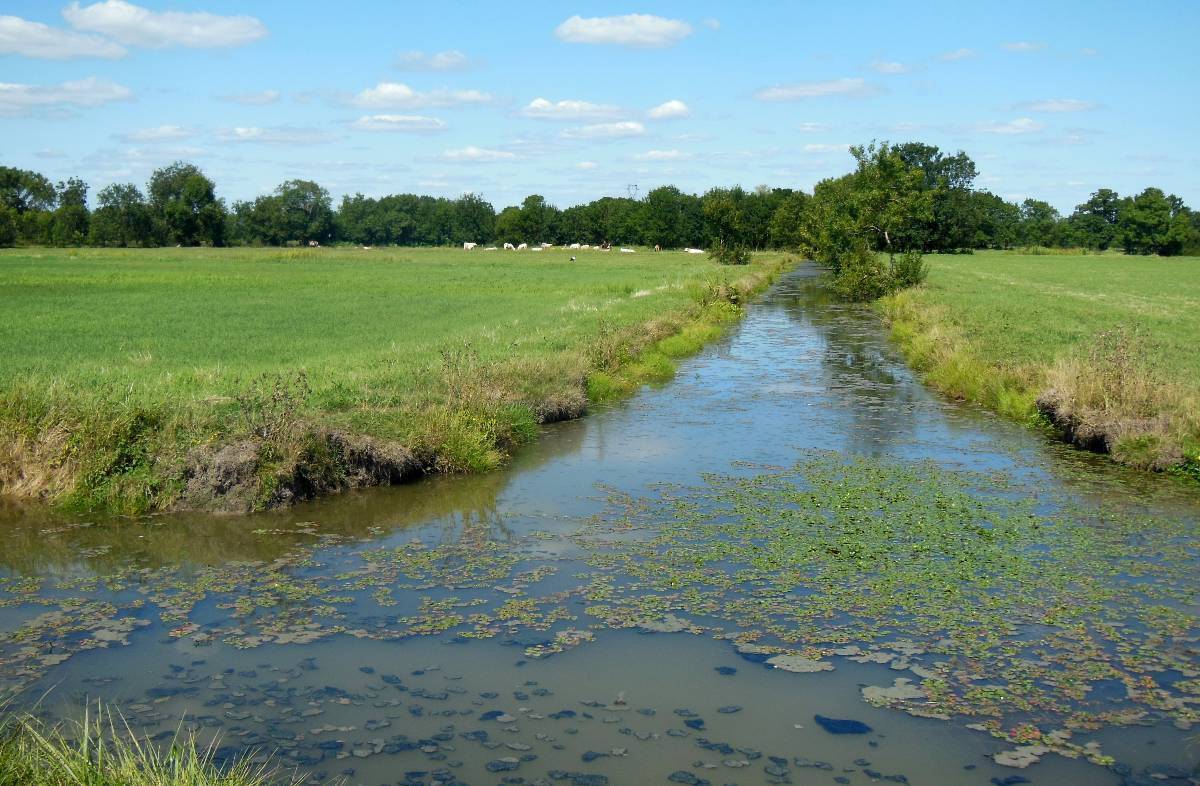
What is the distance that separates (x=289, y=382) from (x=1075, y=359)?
1160 centimetres

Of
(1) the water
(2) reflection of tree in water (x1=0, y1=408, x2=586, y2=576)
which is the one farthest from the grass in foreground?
(2) reflection of tree in water (x1=0, y1=408, x2=586, y2=576)

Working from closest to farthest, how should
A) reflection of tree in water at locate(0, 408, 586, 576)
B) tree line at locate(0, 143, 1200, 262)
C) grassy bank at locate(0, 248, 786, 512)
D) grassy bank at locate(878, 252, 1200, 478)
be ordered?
reflection of tree in water at locate(0, 408, 586, 576) → grassy bank at locate(0, 248, 786, 512) → grassy bank at locate(878, 252, 1200, 478) → tree line at locate(0, 143, 1200, 262)

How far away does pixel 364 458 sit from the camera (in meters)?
11.5

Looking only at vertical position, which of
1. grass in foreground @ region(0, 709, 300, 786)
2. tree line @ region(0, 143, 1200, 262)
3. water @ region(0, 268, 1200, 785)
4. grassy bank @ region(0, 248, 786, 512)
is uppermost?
tree line @ region(0, 143, 1200, 262)

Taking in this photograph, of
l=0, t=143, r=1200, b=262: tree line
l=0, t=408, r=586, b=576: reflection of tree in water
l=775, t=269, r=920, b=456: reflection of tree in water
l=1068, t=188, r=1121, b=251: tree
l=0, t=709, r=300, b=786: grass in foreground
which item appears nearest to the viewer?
l=0, t=709, r=300, b=786: grass in foreground

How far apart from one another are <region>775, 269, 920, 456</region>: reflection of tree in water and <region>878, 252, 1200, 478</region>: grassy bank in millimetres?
734

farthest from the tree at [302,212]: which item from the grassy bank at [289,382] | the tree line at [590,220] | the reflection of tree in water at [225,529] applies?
the reflection of tree in water at [225,529]

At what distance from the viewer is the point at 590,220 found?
132 m

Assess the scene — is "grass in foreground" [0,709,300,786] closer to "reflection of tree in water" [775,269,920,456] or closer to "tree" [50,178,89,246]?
"reflection of tree in water" [775,269,920,456]

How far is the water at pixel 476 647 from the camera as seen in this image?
18.4 ft

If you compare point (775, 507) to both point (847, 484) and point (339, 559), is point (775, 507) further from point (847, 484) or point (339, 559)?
point (339, 559)

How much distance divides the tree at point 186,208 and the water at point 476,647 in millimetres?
105900

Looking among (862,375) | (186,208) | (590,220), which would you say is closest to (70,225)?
(186,208)

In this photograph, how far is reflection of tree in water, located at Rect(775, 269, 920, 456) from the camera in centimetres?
1473
